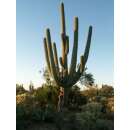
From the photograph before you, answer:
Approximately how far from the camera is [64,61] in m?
2.49

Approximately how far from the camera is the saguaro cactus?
2.44 metres

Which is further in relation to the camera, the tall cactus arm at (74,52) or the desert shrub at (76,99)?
the desert shrub at (76,99)

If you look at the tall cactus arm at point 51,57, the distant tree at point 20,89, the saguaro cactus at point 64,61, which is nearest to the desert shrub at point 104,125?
the saguaro cactus at point 64,61

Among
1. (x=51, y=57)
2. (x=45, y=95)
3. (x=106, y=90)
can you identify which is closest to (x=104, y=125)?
(x=106, y=90)

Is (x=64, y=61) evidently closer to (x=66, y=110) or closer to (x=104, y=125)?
(x=66, y=110)

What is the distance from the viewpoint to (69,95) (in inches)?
105

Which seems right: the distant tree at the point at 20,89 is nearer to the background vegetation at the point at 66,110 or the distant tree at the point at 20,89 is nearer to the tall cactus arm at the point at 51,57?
the background vegetation at the point at 66,110

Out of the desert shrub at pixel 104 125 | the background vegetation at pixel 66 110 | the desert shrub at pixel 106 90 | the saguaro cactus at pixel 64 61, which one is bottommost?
the desert shrub at pixel 104 125

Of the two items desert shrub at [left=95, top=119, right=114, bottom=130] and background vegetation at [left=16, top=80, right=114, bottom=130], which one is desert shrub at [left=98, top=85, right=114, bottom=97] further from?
desert shrub at [left=95, top=119, right=114, bottom=130]

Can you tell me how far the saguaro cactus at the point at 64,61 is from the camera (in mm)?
2441
